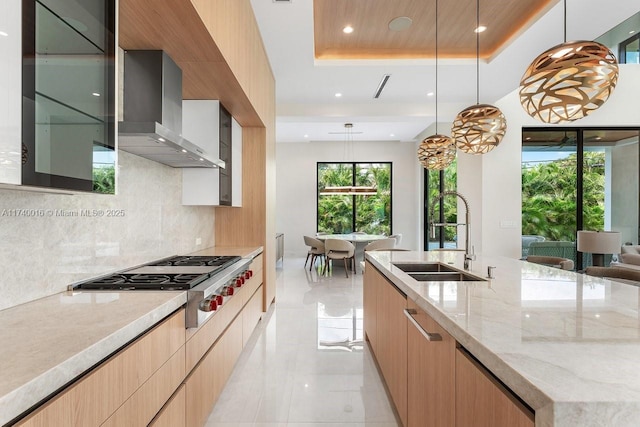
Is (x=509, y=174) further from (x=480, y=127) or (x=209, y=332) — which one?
(x=209, y=332)

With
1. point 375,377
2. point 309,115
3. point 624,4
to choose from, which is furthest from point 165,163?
point 624,4

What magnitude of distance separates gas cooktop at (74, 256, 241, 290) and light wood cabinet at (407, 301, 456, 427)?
113 centimetres

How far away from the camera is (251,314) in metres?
3.36

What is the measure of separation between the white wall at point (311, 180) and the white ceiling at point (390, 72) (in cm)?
177

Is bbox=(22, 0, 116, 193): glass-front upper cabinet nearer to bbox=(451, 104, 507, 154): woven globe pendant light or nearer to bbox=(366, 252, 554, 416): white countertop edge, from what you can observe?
bbox=(366, 252, 554, 416): white countertop edge

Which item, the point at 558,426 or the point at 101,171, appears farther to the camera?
the point at 101,171

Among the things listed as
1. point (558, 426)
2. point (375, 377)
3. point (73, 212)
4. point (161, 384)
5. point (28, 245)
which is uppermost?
point (73, 212)

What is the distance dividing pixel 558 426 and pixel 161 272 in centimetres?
209

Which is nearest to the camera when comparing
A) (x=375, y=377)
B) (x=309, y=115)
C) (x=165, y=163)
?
(x=375, y=377)

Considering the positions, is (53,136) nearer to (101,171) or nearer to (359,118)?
(101,171)

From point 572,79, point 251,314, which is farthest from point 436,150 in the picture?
point 251,314

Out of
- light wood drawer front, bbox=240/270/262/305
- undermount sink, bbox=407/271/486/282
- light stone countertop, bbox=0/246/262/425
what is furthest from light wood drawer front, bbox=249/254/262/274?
light stone countertop, bbox=0/246/262/425

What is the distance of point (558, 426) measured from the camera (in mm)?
660

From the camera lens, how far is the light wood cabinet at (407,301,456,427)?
4.00ft
